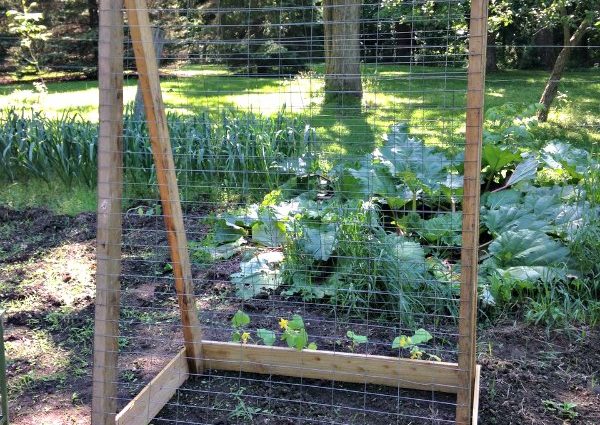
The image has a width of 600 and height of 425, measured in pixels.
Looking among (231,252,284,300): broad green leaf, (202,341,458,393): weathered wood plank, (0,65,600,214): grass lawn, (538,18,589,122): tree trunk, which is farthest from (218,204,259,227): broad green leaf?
(538,18,589,122): tree trunk

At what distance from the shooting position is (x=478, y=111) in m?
2.30

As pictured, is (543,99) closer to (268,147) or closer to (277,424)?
(268,147)

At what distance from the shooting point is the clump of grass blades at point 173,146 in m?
5.85

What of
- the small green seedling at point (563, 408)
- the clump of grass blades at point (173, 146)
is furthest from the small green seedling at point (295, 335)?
the clump of grass blades at point (173, 146)

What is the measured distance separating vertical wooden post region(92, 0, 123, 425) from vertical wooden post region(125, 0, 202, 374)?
124 mm

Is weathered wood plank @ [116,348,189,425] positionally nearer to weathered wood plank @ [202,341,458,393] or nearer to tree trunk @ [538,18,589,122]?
weathered wood plank @ [202,341,458,393]

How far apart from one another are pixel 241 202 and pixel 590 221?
2.92 metres

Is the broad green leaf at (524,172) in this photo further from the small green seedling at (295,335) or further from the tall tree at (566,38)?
the tall tree at (566,38)

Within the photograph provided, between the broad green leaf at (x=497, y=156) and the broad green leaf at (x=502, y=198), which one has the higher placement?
the broad green leaf at (x=497, y=156)

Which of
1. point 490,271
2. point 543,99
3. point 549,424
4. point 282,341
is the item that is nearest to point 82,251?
point 282,341

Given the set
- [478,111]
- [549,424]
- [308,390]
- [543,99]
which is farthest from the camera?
[543,99]

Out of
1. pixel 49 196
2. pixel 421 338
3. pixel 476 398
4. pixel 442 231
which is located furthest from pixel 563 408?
pixel 49 196

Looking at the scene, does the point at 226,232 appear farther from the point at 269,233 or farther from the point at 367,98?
the point at 367,98

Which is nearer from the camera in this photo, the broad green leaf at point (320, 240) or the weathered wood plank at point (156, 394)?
the weathered wood plank at point (156, 394)
